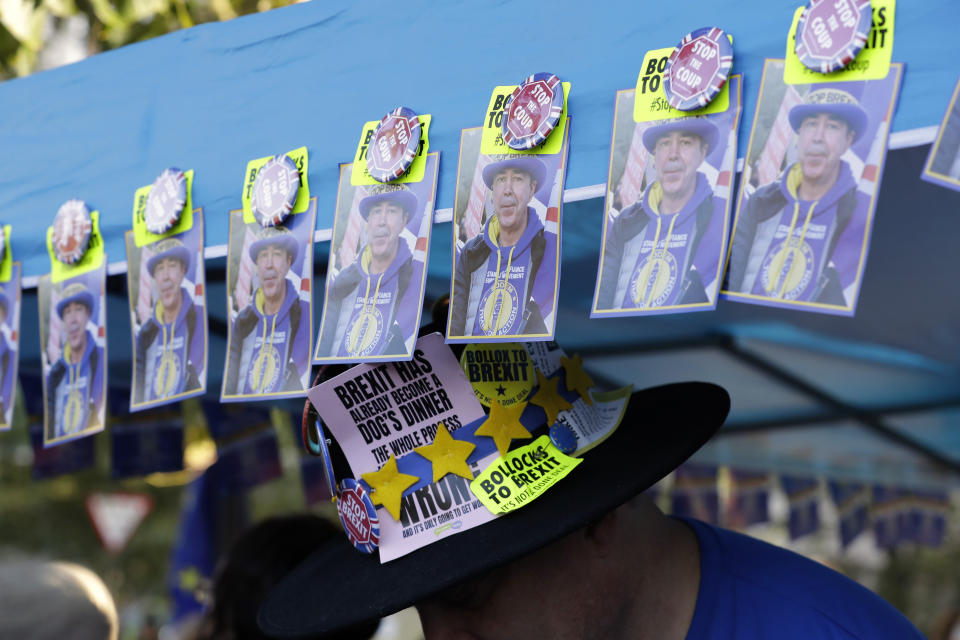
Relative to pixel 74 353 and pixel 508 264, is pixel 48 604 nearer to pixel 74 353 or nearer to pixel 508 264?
pixel 74 353

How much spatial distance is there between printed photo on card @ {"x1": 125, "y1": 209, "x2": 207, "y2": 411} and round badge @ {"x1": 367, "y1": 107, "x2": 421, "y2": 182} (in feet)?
1.24

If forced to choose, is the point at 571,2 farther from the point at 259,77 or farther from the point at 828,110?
the point at 259,77

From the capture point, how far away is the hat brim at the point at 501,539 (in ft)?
3.73

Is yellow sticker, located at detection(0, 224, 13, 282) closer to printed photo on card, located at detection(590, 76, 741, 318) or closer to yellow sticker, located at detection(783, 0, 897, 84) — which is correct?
printed photo on card, located at detection(590, 76, 741, 318)

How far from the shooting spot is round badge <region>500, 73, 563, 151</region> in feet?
3.48

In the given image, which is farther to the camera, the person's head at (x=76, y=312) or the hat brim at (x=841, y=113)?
the person's head at (x=76, y=312)

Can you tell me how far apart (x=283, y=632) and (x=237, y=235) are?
1.93 ft

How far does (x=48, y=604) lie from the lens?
1724 millimetres

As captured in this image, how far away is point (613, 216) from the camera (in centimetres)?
99

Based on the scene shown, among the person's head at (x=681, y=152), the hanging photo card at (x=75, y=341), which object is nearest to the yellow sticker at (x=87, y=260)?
the hanging photo card at (x=75, y=341)

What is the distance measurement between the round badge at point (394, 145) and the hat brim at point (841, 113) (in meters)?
0.50

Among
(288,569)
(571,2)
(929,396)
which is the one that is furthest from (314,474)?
(571,2)

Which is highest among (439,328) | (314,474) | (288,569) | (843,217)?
(843,217)

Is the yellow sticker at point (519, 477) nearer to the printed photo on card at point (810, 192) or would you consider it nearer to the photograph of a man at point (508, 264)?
the photograph of a man at point (508, 264)
